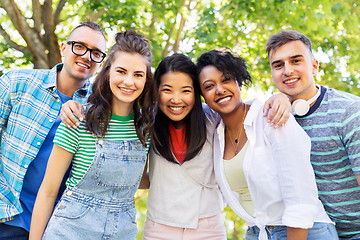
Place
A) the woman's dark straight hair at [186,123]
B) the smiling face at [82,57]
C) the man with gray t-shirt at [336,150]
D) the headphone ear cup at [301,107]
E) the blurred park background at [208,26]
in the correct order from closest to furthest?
the man with gray t-shirt at [336,150], the headphone ear cup at [301,107], the woman's dark straight hair at [186,123], the smiling face at [82,57], the blurred park background at [208,26]

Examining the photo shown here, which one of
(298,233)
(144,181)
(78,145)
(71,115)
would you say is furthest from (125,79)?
(298,233)

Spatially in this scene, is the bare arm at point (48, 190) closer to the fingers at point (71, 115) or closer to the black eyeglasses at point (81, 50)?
the fingers at point (71, 115)

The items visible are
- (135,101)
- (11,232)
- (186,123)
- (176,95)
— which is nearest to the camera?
(11,232)

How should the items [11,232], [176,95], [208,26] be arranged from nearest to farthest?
[11,232] → [176,95] → [208,26]

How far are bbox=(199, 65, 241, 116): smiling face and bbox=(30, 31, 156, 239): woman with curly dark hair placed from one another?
0.45 meters

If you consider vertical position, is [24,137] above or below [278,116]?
below

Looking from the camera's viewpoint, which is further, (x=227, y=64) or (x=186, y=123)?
(x=186, y=123)

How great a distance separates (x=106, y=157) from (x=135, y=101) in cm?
48

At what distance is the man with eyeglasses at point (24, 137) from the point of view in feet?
7.68

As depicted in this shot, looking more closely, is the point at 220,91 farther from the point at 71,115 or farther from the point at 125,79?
the point at 71,115

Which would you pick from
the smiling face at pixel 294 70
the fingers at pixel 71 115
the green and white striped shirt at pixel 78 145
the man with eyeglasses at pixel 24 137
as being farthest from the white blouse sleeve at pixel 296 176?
the man with eyeglasses at pixel 24 137

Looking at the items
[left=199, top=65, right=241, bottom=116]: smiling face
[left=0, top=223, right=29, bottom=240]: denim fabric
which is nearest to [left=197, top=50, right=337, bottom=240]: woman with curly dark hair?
[left=199, top=65, right=241, bottom=116]: smiling face

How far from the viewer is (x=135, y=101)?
2.44 meters

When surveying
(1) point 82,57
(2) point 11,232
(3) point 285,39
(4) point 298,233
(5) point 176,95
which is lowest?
(2) point 11,232
